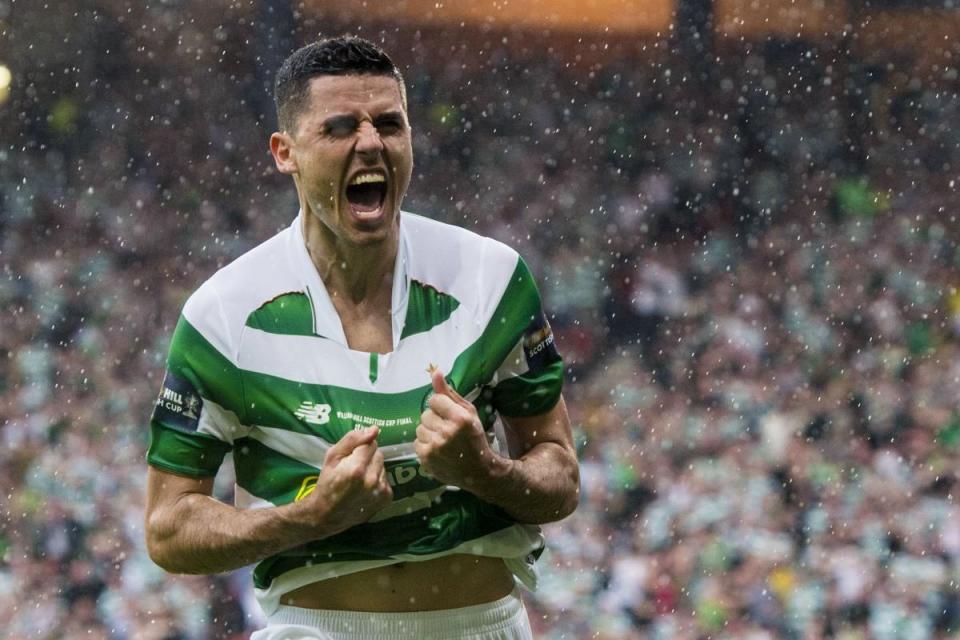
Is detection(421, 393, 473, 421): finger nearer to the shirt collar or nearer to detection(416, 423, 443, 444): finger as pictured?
detection(416, 423, 443, 444): finger

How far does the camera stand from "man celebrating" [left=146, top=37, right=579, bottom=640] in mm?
2127

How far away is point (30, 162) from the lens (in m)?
Answer: 8.10

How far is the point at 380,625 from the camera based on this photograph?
2.17m

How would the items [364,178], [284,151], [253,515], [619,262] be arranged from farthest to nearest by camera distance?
[619,262] < [284,151] < [364,178] < [253,515]

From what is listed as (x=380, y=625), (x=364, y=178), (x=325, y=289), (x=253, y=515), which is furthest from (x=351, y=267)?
(x=380, y=625)

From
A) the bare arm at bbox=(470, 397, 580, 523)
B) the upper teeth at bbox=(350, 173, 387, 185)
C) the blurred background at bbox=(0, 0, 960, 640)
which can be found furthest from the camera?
the blurred background at bbox=(0, 0, 960, 640)

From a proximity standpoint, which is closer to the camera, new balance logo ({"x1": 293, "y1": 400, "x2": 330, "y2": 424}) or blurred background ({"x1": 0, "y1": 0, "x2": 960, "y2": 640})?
new balance logo ({"x1": 293, "y1": 400, "x2": 330, "y2": 424})

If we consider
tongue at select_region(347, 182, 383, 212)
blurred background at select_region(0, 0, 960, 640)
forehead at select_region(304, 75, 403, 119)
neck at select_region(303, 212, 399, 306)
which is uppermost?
forehead at select_region(304, 75, 403, 119)

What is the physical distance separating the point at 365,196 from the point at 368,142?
79 millimetres

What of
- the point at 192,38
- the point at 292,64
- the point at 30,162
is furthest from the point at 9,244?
the point at 292,64

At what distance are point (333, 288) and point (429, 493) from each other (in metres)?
0.34

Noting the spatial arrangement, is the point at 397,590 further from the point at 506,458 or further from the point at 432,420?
the point at 432,420

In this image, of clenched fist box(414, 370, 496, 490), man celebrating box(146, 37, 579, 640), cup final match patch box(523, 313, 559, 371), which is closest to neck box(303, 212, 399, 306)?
man celebrating box(146, 37, 579, 640)

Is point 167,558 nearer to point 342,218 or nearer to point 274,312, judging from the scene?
point 274,312
